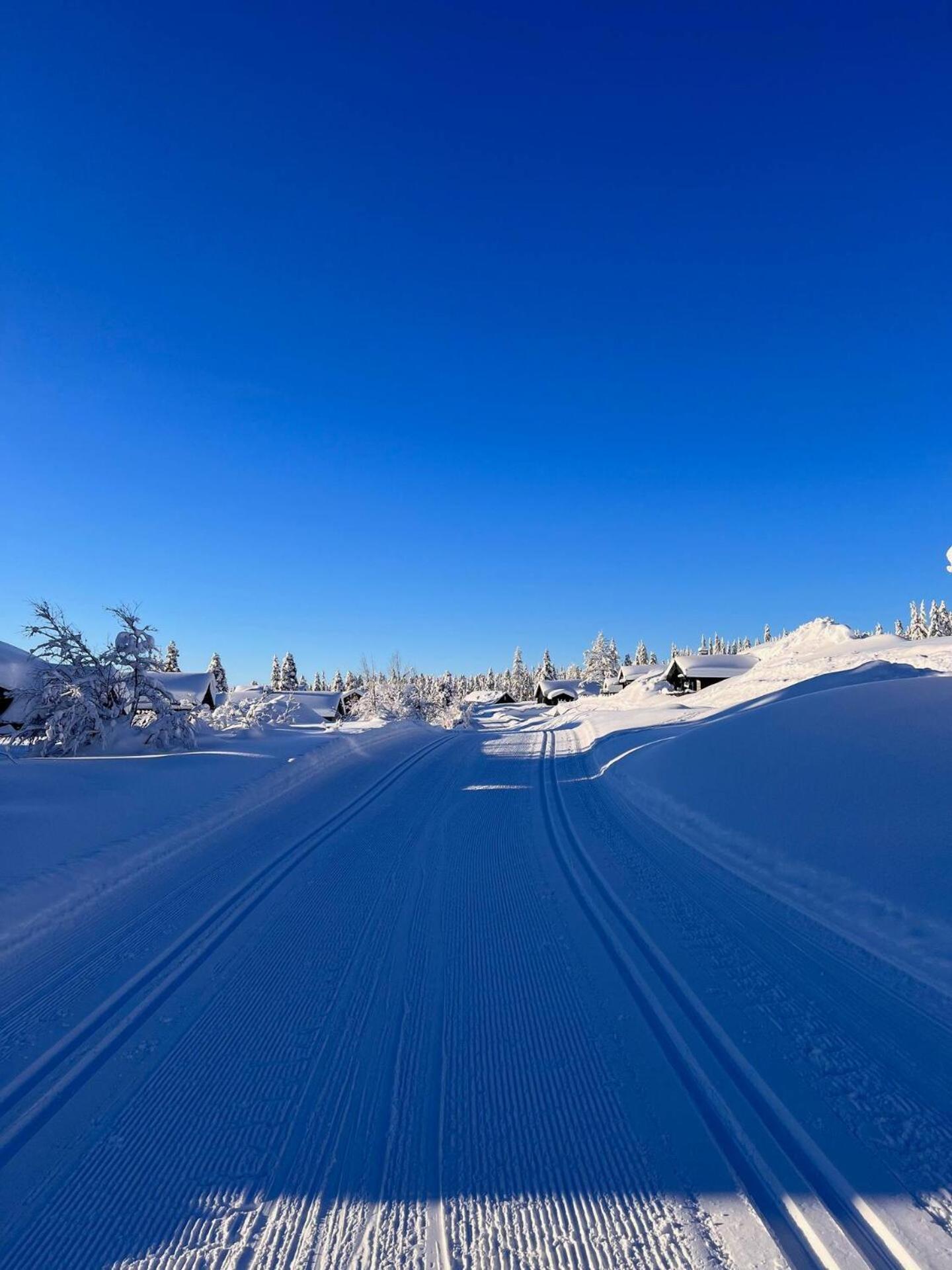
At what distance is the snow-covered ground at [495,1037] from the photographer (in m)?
2.29

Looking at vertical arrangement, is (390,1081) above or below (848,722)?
below

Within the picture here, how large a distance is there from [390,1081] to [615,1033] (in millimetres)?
1253

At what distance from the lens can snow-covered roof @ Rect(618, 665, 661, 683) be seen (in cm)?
7557

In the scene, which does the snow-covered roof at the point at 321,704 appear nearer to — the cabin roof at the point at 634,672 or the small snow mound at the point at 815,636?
the cabin roof at the point at 634,672

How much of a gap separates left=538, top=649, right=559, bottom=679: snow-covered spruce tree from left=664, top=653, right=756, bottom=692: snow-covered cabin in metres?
52.3

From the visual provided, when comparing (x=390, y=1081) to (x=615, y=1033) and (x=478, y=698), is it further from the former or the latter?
(x=478, y=698)

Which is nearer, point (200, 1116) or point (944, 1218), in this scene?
point (944, 1218)

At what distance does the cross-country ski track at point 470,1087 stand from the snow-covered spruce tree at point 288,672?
90.1 meters

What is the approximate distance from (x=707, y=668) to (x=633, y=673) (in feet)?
78.9

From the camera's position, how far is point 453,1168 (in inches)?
99.3

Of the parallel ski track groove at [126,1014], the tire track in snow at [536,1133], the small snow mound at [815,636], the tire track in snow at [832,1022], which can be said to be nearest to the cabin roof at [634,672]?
the small snow mound at [815,636]

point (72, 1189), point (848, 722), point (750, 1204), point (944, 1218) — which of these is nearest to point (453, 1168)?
point (750, 1204)

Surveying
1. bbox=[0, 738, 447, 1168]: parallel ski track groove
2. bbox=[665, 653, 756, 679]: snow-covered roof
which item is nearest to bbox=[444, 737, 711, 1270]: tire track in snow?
bbox=[0, 738, 447, 1168]: parallel ski track groove

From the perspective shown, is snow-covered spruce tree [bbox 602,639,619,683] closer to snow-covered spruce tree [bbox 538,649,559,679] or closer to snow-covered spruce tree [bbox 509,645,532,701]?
snow-covered spruce tree [bbox 538,649,559,679]
